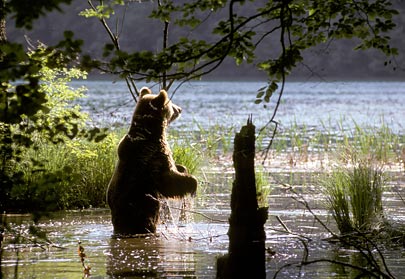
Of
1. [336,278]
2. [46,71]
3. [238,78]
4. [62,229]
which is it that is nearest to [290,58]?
[336,278]

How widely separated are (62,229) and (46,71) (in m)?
2.28

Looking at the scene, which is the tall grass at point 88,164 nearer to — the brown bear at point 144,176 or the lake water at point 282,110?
the lake water at point 282,110

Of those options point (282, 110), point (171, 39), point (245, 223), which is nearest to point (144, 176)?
point (245, 223)

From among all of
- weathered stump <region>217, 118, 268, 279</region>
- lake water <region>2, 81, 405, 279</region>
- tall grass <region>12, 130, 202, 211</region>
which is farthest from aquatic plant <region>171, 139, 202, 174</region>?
weathered stump <region>217, 118, 268, 279</region>

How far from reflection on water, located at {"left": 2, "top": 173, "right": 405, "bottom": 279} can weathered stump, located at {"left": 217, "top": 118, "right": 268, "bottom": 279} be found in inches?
10.9

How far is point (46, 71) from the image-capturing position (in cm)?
1170

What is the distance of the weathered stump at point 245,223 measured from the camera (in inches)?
275

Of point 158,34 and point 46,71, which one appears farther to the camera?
point 158,34

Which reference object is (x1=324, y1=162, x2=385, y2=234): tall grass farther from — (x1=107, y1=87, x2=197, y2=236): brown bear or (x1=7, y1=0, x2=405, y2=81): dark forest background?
(x1=7, y1=0, x2=405, y2=81): dark forest background

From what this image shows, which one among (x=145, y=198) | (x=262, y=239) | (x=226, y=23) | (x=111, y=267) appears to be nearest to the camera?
(x=226, y=23)

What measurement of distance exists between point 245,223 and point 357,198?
2.93 m

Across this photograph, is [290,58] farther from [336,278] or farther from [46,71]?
[46,71]

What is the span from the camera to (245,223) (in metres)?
7.21

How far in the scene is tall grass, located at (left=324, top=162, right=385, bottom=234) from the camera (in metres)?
9.81
